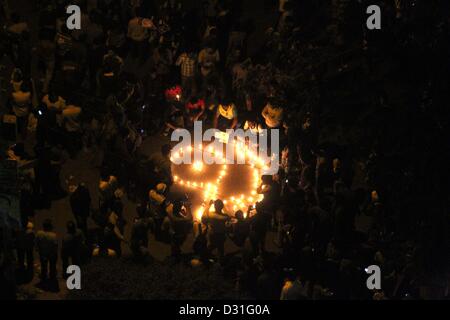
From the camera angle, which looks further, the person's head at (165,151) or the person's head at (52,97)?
the person's head at (52,97)

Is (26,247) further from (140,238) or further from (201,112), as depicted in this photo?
(201,112)

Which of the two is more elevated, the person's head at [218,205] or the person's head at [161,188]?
the person's head at [161,188]

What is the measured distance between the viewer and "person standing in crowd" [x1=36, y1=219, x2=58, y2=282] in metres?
9.21

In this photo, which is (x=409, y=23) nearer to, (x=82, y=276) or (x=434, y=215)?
(x=434, y=215)

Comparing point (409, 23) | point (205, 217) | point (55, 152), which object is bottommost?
point (205, 217)

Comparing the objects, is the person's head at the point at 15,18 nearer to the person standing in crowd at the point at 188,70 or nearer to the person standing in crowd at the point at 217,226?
the person standing in crowd at the point at 188,70

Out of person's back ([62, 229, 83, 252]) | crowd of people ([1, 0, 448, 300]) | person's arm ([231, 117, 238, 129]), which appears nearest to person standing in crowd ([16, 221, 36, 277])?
crowd of people ([1, 0, 448, 300])

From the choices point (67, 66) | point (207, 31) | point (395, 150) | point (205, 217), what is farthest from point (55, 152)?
point (395, 150)

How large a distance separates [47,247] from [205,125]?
3153 millimetres

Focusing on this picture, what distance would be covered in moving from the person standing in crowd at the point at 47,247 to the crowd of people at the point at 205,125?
0.04 feet

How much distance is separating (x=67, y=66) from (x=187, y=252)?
10.4 ft

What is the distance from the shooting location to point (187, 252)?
10180mm

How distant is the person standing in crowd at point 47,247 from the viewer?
30.2 feet

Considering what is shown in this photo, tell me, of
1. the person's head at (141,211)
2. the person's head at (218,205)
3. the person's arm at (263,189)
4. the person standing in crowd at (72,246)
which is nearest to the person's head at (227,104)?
the person's arm at (263,189)
